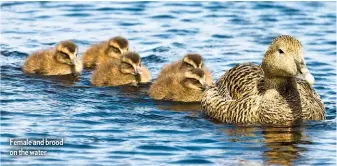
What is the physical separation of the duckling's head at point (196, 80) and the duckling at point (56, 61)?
190cm

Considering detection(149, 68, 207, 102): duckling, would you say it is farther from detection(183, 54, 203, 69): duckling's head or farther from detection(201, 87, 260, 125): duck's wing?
detection(201, 87, 260, 125): duck's wing

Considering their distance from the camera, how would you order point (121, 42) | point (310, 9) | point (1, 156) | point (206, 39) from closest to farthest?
1. point (1, 156)
2. point (121, 42)
3. point (206, 39)
4. point (310, 9)

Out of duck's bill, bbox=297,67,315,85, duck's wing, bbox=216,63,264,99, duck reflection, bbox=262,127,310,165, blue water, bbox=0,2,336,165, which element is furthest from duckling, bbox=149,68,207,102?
duck's bill, bbox=297,67,315,85

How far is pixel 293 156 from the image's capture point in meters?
11.0

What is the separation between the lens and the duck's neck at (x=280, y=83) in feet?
40.0

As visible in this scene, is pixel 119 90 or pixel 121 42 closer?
pixel 119 90

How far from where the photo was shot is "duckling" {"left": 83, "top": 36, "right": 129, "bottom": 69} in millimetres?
15156

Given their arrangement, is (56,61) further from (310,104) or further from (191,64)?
(310,104)

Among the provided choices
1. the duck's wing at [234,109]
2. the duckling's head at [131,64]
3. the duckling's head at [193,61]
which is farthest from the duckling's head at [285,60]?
the duckling's head at [131,64]

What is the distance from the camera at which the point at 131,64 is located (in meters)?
14.2

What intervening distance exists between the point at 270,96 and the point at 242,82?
412 mm

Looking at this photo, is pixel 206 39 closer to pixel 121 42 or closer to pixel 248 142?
pixel 121 42

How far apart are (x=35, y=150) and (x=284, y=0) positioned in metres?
9.91

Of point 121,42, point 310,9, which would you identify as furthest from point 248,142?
point 310,9
